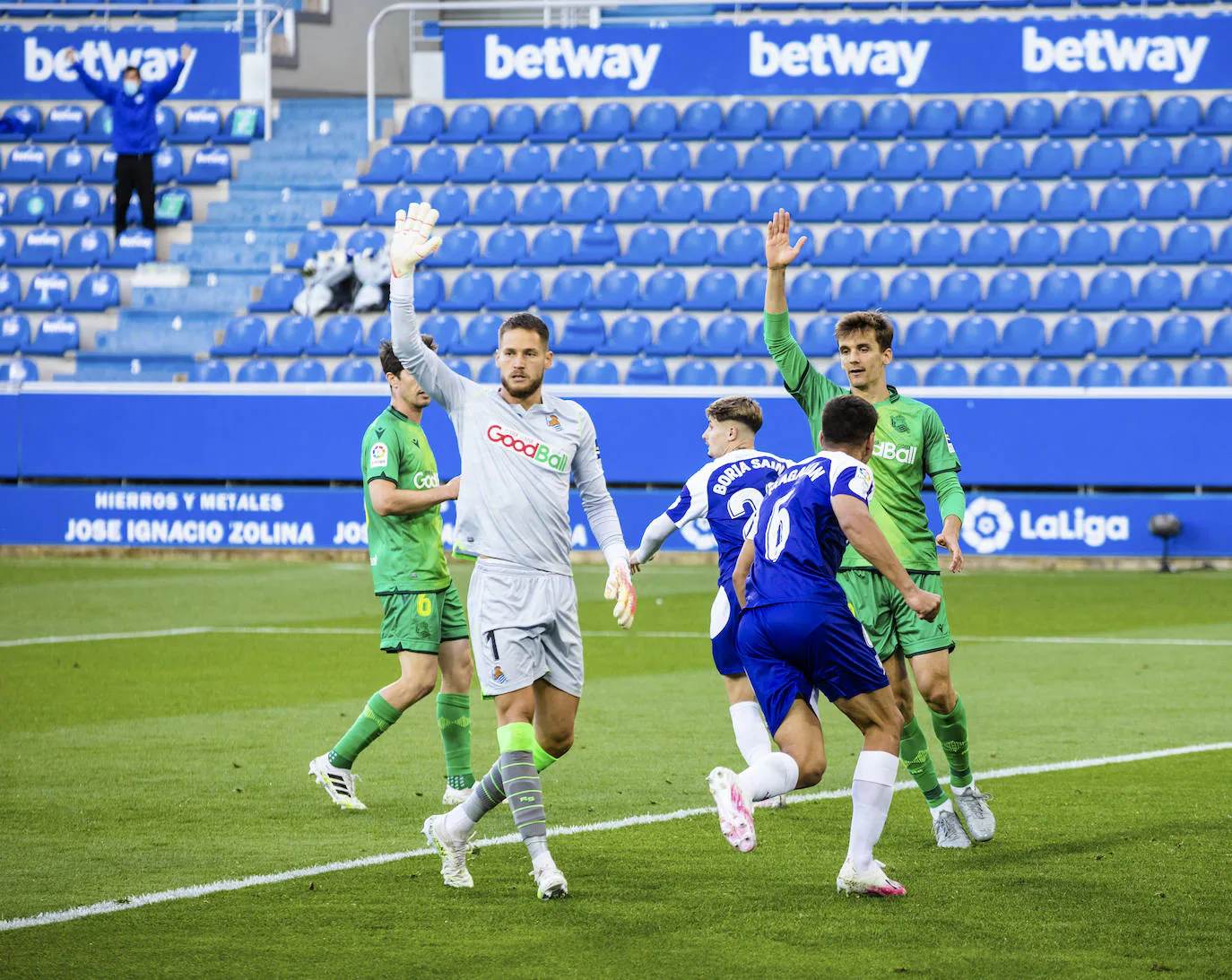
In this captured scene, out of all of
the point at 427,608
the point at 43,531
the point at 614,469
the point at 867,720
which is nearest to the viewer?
the point at 867,720

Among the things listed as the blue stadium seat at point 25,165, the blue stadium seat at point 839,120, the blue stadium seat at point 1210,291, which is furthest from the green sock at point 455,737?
the blue stadium seat at point 25,165

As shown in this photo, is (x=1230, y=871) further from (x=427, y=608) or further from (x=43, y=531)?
(x=43, y=531)

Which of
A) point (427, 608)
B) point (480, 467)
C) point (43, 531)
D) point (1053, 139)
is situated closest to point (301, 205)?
point (43, 531)

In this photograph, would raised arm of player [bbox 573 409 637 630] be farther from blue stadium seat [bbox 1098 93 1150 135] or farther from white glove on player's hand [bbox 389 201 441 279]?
blue stadium seat [bbox 1098 93 1150 135]

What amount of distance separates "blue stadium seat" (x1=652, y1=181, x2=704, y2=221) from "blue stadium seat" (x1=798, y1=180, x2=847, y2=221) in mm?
1233

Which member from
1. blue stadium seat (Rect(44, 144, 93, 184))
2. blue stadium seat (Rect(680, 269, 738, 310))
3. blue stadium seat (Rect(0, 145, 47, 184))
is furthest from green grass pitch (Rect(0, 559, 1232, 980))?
blue stadium seat (Rect(0, 145, 47, 184))

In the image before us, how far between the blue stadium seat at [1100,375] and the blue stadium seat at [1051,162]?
325cm

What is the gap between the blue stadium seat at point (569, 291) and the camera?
74.4ft

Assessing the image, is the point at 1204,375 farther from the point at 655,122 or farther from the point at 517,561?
the point at 517,561

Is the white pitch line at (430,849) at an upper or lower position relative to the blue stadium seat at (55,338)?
lower

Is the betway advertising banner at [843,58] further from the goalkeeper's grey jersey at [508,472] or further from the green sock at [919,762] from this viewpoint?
the goalkeeper's grey jersey at [508,472]

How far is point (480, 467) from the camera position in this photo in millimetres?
5922

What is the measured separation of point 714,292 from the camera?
2241 cm

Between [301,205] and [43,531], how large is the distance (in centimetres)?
657
